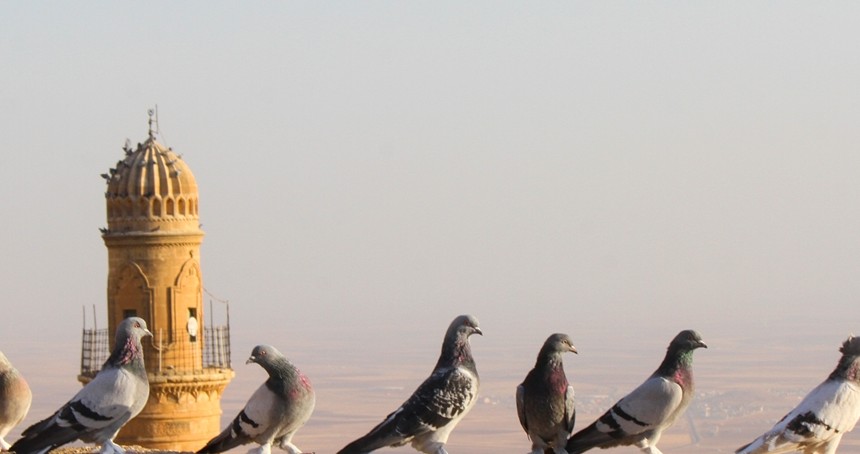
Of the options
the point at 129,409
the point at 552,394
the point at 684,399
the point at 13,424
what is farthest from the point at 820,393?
the point at 13,424

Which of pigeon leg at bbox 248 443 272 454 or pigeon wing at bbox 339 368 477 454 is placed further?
pigeon leg at bbox 248 443 272 454

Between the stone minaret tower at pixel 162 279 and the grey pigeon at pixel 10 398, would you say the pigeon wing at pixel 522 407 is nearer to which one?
the grey pigeon at pixel 10 398

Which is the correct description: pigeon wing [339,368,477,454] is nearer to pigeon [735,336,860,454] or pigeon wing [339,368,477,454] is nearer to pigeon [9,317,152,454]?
pigeon [9,317,152,454]

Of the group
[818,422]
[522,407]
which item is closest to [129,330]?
[522,407]

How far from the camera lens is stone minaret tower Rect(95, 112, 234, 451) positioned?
40.9 m

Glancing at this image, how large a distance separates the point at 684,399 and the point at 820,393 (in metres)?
1.27

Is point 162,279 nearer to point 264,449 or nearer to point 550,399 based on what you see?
point 264,449

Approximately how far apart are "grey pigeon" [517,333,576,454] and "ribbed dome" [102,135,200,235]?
73.3 feet

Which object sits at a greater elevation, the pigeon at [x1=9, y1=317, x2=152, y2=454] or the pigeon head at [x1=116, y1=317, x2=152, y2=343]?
the pigeon head at [x1=116, y1=317, x2=152, y2=343]

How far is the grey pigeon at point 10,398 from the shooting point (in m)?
21.7

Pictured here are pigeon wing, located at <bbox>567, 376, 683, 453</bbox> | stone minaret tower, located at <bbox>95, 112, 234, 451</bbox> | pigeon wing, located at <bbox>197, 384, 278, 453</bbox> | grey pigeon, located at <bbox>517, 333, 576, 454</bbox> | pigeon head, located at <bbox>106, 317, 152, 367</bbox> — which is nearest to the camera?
pigeon wing, located at <bbox>567, 376, 683, 453</bbox>

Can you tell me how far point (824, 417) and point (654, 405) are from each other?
5.16 ft

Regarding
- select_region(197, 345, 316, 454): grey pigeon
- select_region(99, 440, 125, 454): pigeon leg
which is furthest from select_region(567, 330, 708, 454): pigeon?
select_region(99, 440, 125, 454): pigeon leg

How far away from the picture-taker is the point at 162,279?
41.5 m
